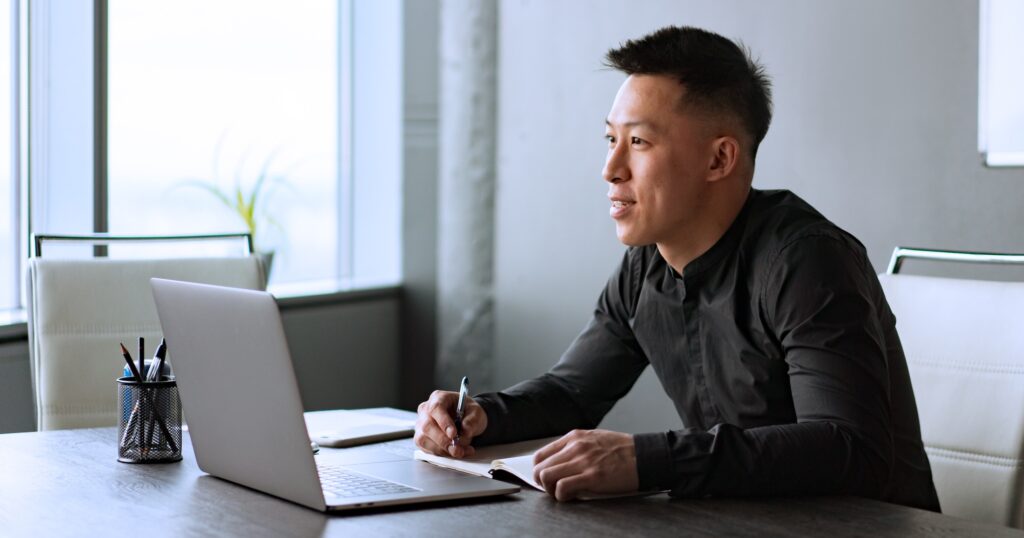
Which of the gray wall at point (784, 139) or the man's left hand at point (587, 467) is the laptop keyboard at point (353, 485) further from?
the gray wall at point (784, 139)

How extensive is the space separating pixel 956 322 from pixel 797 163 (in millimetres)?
1575

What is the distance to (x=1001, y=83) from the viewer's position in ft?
9.39

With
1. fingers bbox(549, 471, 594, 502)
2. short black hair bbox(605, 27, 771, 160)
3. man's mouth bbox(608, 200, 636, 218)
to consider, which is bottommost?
fingers bbox(549, 471, 594, 502)

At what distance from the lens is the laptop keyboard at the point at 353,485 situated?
1.37 m

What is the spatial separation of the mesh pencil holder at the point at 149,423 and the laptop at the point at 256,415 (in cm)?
9

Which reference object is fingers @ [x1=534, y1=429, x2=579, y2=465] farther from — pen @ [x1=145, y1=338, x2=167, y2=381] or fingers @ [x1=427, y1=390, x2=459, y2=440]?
pen @ [x1=145, y1=338, x2=167, y2=381]

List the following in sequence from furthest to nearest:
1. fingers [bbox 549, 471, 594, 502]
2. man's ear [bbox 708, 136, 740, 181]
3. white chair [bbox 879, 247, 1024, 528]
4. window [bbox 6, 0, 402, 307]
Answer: window [bbox 6, 0, 402, 307] → man's ear [bbox 708, 136, 740, 181] → white chair [bbox 879, 247, 1024, 528] → fingers [bbox 549, 471, 594, 502]

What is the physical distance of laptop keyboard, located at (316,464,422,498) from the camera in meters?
1.37

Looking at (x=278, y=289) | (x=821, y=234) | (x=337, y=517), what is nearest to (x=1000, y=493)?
(x=821, y=234)

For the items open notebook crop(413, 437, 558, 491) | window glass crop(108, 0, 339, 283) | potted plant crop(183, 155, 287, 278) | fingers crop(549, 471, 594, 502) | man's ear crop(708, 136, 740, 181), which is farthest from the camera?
potted plant crop(183, 155, 287, 278)

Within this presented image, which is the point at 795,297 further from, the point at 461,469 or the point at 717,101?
the point at 461,469

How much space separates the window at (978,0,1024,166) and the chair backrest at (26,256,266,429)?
210 cm

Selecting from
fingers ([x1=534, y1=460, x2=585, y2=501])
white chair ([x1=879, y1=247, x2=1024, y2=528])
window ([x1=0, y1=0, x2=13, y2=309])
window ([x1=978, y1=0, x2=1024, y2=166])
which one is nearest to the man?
fingers ([x1=534, y1=460, x2=585, y2=501])

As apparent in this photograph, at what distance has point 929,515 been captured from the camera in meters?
1.31
